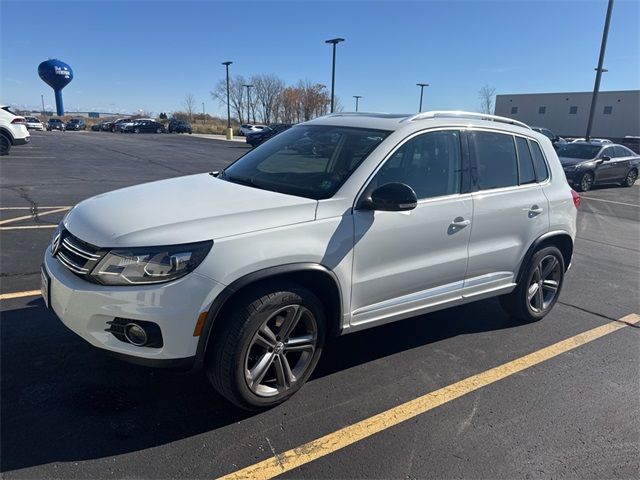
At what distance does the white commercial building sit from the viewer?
6219cm

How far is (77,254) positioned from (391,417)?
2.14m

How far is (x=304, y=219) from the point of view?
2986mm

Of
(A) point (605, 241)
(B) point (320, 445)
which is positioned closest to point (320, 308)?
(B) point (320, 445)

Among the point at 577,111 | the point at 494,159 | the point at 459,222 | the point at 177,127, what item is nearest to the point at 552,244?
the point at 494,159

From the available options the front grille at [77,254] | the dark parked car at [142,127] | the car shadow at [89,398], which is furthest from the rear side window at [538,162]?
the dark parked car at [142,127]

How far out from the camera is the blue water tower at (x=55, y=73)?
243 feet

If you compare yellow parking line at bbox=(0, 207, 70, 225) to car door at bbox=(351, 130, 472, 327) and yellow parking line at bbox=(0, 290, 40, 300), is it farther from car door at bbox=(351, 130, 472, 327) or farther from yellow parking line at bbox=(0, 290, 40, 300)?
car door at bbox=(351, 130, 472, 327)

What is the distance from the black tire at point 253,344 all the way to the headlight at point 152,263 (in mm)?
360

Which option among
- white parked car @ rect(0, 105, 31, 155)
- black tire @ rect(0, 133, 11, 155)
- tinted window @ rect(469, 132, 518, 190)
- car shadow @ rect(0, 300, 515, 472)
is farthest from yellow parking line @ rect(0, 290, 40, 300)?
black tire @ rect(0, 133, 11, 155)

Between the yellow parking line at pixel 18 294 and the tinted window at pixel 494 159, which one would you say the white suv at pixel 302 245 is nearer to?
the tinted window at pixel 494 159

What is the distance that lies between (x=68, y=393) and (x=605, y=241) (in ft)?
28.5

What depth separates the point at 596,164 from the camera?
617 inches

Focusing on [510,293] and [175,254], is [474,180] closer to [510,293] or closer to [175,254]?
[510,293]

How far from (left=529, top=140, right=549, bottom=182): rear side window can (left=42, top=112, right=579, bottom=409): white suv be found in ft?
0.05
